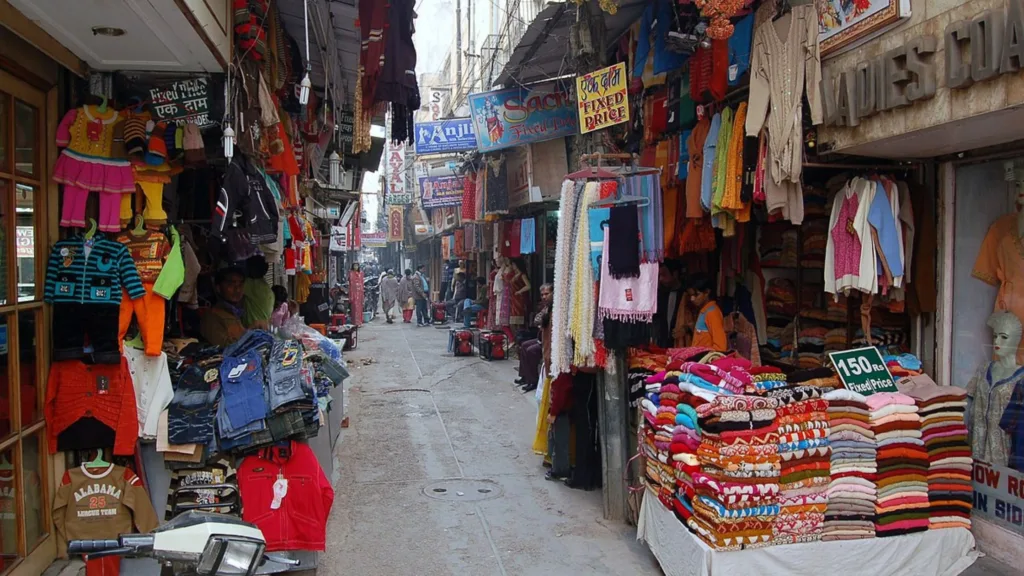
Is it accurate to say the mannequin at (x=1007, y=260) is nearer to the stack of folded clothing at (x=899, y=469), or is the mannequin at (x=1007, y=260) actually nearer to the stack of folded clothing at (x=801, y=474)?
the stack of folded clothing at (x=899, y=469)

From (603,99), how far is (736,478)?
403 centimetres

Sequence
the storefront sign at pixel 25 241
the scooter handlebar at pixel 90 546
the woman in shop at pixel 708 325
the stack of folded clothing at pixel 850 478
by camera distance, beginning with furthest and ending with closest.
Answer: the woman in shop at pixel 708 325 < the stack of folded clothing at pixel 850 478 < the storefront sign at pixel 25 241 < the scooter handlebar at pixel 90 546

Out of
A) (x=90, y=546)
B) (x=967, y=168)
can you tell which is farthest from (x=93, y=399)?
(x=967, y=168)

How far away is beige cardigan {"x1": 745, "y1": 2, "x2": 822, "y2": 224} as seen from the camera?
5176mm

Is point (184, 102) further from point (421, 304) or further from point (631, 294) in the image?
point (421, 304)

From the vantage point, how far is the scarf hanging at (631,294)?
17.9 ft

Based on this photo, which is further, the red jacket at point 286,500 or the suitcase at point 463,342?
the suitcase at point 463,342

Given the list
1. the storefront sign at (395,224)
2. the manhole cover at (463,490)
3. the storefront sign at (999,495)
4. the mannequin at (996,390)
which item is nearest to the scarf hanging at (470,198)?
the manhole cover at (463,490)

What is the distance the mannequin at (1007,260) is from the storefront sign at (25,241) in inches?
259

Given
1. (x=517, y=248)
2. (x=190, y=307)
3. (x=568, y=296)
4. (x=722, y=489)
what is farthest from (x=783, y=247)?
(x=517, y=248)

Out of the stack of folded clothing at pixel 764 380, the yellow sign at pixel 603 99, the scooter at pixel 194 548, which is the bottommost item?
the scooter at pixel 194 548

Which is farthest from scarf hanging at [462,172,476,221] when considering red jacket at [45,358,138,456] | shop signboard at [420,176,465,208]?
red jacket at [45,358,138,456]

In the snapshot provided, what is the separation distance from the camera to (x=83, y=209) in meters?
4.60

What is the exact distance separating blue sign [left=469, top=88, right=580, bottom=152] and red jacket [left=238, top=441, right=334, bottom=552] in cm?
695
